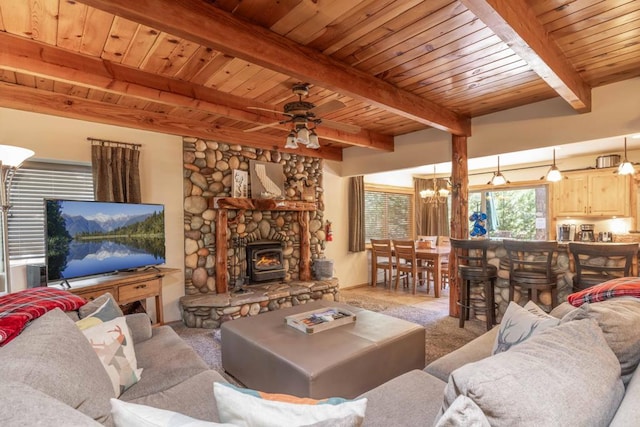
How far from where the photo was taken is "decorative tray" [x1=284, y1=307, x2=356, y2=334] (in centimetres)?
252

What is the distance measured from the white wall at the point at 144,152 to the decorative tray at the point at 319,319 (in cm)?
211

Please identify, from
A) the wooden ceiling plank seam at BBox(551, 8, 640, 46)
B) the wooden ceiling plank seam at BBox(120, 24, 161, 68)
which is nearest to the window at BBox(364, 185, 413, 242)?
the wooden ceiling plank seam at BBox(551, 8, 640, 46)

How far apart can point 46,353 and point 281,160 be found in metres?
4.29

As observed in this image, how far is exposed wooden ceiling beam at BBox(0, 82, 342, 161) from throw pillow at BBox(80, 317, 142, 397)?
8.80 feet

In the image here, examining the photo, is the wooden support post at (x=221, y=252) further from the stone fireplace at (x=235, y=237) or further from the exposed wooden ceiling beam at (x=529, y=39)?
the exposed wooden ceiling beam at (x=529, y=39)

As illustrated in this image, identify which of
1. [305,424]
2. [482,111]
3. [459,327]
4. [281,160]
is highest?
[482,111]

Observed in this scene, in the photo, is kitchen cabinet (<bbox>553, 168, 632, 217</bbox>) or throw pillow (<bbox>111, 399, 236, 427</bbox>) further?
kitchen cabinet (<bbox>553, 168, 632, 217</bbox>)

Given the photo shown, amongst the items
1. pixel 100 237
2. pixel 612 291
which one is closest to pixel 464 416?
pixel 612 291

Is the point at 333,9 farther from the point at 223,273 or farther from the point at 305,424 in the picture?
the point at 223,273

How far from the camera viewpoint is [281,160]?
523 cm

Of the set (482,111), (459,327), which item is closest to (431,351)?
(459,327)

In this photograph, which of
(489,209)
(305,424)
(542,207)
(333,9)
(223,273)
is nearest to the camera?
(305,424)

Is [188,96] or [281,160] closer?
[188,96]

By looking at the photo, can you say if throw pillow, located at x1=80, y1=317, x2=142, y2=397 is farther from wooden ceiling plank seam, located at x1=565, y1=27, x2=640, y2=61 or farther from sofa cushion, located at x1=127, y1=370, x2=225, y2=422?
wooden ceiling plank seam, located at x1=565, y1=27, x2=640, y2=61
